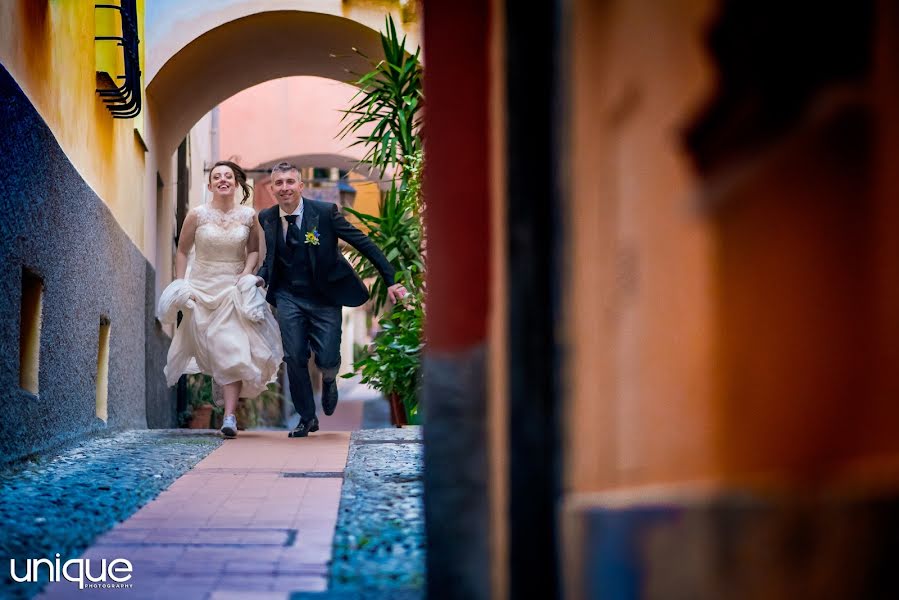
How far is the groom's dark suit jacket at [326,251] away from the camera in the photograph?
806 cm

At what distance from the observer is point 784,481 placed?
1.49 m

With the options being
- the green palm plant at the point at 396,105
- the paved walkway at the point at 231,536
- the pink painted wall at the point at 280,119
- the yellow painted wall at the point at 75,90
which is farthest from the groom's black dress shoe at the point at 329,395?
the pink painted wall at the point at 280,119

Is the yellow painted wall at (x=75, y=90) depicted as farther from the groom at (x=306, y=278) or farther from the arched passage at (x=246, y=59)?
the groom at (x=306, y=278)

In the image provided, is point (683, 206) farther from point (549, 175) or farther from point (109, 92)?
point (109, 92)

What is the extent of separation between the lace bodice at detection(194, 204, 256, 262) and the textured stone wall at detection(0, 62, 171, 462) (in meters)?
0.64

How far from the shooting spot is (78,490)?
186 inches

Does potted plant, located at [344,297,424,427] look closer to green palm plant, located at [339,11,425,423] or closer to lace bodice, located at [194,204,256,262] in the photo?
green palm plant, located at [339,11,425,423]

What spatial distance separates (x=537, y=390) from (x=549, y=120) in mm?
515

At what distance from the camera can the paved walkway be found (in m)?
2.89

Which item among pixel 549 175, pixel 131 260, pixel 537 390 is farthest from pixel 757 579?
pixel 131 260

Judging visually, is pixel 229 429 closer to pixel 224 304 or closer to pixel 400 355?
pixel 224 304

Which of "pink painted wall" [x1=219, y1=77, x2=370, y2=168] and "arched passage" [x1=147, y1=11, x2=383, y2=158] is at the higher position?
"pink painted wall" [x1=219, y1=77, x2=370, y2=168]

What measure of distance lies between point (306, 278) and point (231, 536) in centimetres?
454

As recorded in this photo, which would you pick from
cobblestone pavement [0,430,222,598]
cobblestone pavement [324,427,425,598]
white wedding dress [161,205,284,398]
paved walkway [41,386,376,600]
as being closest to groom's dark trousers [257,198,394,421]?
white wedding dress [161,205,284,398]
